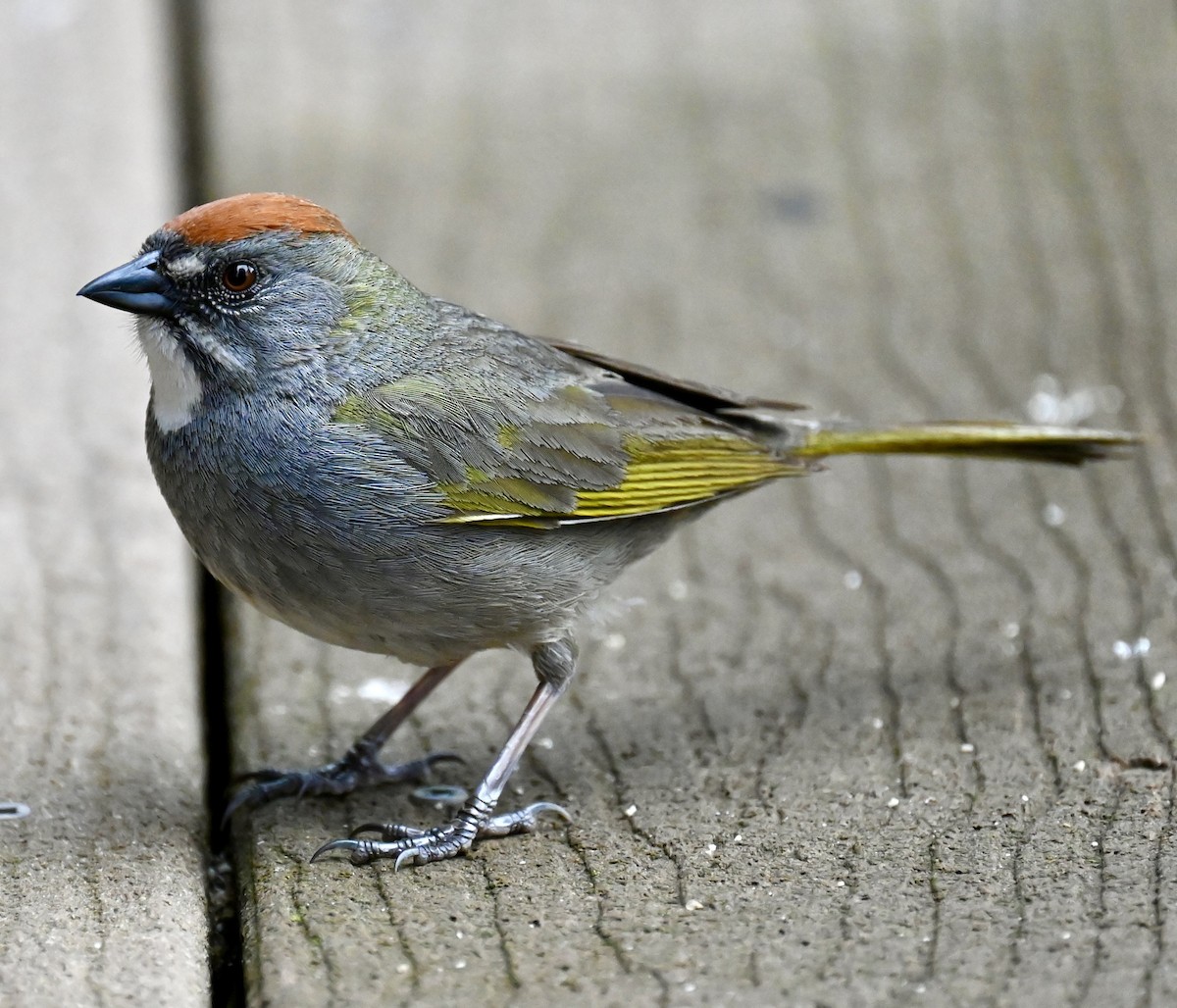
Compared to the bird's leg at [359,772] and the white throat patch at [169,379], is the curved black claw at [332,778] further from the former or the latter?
the white throat patch at [169,379]

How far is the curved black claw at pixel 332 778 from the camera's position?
3516 millimetres

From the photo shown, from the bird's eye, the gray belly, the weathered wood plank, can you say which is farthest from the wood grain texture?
the bird's eye

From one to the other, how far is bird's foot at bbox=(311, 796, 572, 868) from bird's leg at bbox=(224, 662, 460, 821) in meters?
0.21

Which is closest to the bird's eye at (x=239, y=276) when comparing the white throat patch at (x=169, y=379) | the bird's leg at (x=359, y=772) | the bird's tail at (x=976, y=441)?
the white throat patch at (x=169, y=379)

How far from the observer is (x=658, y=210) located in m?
5.84

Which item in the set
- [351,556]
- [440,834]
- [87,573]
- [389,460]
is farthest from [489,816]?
[87,573]

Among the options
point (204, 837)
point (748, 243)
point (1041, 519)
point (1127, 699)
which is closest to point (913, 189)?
point (748, 243)

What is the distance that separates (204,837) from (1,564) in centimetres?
123

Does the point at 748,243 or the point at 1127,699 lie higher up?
the point at 748,243

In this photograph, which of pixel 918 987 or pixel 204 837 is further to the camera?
pixel 204 837

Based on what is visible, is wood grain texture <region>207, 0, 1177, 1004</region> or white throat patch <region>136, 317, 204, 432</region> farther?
white throat patch <region>136, 317, 204, 432</region>

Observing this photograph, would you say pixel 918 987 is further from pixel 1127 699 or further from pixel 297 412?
pixel 297 412

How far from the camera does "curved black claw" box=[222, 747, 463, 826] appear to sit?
3.52m

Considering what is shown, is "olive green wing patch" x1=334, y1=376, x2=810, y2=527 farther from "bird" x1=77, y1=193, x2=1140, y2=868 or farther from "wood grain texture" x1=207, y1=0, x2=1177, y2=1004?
"wood grain texture" x1=207, y1=0, x2=1177, y2=1004
